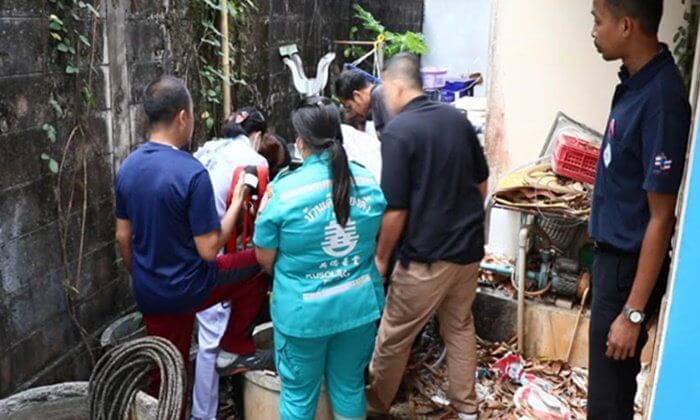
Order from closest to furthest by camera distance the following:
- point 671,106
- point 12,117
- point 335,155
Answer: point 671,106
point 335,155
point 12,117

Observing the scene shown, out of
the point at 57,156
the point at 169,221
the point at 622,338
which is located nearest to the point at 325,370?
the point at 169,221

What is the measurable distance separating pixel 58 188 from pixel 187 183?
106cm

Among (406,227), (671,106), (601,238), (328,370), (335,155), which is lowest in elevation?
(328,370)

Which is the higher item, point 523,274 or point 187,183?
point 187,183

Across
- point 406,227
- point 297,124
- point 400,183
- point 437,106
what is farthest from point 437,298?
point 297,124

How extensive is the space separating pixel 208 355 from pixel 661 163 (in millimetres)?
2507

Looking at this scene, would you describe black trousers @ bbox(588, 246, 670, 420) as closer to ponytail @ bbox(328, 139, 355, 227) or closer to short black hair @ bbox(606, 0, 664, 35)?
short black hair @ bbox(606, 0, 664, 35)

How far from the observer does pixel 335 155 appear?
2.89 meters

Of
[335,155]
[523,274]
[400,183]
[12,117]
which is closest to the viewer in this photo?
[335,155]

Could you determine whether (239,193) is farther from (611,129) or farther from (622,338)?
(622,338)

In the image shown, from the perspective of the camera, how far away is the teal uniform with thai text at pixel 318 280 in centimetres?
283

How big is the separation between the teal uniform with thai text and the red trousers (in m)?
0.47

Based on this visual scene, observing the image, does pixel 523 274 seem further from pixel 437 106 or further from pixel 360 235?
pixel 360 235

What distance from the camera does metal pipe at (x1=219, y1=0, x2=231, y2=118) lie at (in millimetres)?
5215
